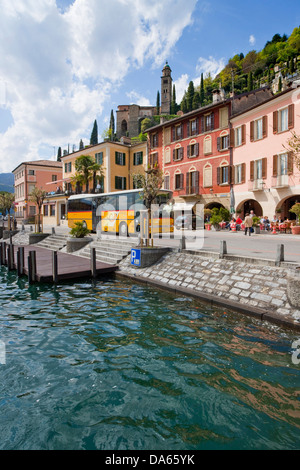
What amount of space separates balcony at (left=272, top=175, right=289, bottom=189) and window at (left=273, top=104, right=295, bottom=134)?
3.77 metres

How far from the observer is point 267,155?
83.8ft

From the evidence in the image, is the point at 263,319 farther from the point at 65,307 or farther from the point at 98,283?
the point at 98,283

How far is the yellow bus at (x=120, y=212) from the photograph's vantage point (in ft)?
62.6

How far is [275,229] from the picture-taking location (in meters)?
21.4

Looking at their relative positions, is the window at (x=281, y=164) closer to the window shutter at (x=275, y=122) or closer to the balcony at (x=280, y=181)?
the balcony at (x=280, y=181)

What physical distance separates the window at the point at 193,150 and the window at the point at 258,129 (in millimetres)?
6902

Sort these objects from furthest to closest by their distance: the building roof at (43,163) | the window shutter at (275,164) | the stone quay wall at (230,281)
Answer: the building roof at (43,163) → the window shutter at (275,164) → the stone quay wall at (230,281)

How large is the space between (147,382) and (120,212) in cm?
1659

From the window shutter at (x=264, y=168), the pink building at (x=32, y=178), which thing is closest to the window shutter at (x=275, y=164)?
the window shutter at (x=264, y=168)

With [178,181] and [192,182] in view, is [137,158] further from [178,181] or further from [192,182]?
[192,182]

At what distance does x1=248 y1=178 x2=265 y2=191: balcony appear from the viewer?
84.8 ft

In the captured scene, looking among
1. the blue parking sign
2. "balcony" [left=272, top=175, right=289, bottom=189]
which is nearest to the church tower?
"balcony" [left=272, top=175, right=289, bottom=189]
